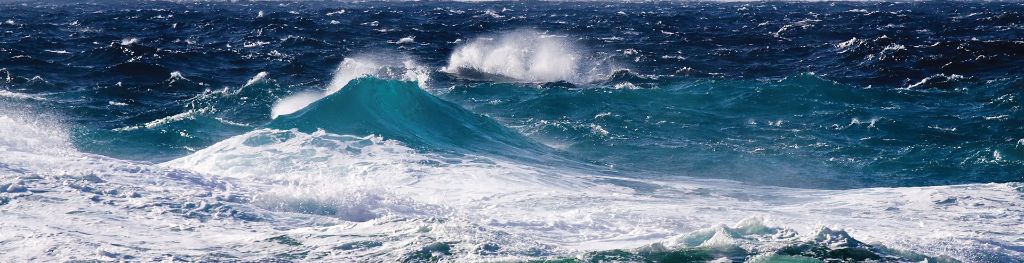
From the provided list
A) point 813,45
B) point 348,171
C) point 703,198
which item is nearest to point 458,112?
point 348,171

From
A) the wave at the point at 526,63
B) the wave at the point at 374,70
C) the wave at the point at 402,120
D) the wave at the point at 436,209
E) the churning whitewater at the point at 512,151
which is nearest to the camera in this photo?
the wave at the point at 436,209

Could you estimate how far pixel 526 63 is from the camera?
2719 centimetres

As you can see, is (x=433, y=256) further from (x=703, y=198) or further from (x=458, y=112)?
(x=458, y=112)

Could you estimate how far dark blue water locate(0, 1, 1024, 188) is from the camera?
15094 millimetres

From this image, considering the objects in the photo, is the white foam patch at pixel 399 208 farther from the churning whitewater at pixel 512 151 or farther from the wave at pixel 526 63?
the wave at pixel 526 63

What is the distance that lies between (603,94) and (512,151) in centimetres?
625

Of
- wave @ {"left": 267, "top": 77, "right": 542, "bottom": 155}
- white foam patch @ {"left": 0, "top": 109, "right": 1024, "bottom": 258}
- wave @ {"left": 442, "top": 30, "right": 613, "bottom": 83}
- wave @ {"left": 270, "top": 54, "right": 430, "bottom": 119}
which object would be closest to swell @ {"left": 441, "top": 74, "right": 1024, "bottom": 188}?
wave @ {"left": 267, "top": 77, "right": 542, "bottom": 155}

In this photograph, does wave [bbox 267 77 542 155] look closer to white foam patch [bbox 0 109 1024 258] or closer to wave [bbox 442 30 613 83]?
white foam patch [bbox 0 109 1024 258]

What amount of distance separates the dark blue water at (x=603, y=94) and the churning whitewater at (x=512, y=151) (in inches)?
3.7

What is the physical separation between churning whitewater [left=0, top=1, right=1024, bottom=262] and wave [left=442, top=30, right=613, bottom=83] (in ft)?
0.43

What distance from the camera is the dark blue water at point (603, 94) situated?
49.5 feet

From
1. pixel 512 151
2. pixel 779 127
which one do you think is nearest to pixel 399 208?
pixel 512 151

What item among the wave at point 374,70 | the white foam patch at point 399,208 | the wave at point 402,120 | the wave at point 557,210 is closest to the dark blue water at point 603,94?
the wave at point 402,120

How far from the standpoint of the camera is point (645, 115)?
19000 mm
